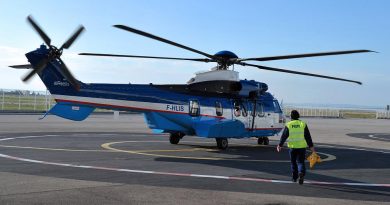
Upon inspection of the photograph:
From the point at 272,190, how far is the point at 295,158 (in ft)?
5.51

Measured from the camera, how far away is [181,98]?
21.0 meters

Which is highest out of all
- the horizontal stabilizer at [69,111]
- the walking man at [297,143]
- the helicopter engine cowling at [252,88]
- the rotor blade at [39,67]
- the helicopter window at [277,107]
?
the rotor blade at [39,67]

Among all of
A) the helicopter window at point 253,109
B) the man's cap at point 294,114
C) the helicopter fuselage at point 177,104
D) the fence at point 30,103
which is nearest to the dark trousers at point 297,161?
the man's cap at point 294,114

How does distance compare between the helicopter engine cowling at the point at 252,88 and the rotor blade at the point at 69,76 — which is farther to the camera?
the helicopter engine cowling at the point at 252,88

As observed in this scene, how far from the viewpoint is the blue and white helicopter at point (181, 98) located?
1823cm

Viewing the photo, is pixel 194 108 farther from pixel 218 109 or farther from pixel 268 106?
pixel 268 106

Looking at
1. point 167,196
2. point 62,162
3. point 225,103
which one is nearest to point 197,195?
point 167,196

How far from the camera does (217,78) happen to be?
Result: 1994 centimetres

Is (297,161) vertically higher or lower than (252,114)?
lower

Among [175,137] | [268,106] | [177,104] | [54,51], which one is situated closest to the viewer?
[54,51]

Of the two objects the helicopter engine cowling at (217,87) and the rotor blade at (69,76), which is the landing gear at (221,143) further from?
the rotor blade at (69,76)

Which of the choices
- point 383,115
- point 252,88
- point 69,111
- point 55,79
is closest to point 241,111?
point 252,88

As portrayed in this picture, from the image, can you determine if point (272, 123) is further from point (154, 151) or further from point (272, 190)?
point (272, 190)

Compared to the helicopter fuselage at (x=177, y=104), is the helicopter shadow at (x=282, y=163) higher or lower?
lower
